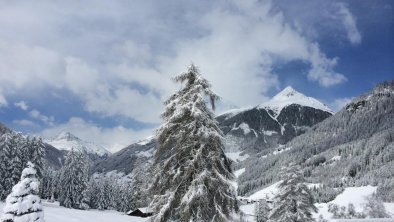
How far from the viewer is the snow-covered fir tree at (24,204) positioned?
18188 millimetres

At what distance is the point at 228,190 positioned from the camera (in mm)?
16875

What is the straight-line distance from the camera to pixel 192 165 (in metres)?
16.9

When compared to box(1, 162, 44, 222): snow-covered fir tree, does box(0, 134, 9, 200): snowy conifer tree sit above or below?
above

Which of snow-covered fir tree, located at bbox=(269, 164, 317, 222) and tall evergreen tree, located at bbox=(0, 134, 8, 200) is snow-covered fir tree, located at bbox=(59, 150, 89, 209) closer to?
tall evergreen tree, located at bbox=(0, 134, 8, 200)

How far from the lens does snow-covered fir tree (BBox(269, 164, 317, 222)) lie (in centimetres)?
4134

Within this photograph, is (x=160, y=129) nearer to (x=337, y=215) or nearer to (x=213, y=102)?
(x=213, y=102)

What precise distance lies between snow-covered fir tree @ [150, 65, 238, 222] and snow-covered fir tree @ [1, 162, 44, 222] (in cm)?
550

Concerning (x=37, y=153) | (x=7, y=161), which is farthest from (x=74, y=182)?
(x=7, y=161)

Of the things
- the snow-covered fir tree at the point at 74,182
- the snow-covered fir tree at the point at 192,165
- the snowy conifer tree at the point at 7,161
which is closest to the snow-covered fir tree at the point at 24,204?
the snow-covered fir tree at the point at 192,165

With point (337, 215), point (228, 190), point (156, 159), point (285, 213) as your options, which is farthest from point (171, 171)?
point (337, 215)

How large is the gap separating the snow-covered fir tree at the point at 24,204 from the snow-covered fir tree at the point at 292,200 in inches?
1117

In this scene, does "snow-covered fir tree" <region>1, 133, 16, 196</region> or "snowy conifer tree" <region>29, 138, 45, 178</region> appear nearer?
"snow-covered fir tree" <region>1, 133, 16, 196</region>

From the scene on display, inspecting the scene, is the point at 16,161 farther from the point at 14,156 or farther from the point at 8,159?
the point at 14,156

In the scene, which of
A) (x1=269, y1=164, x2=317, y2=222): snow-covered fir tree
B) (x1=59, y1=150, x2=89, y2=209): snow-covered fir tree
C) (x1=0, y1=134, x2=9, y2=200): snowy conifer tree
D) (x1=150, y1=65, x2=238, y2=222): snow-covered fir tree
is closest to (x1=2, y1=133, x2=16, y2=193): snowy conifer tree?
(x1=0, y1=134, x2=9, y2=200): snowy conifer tree
